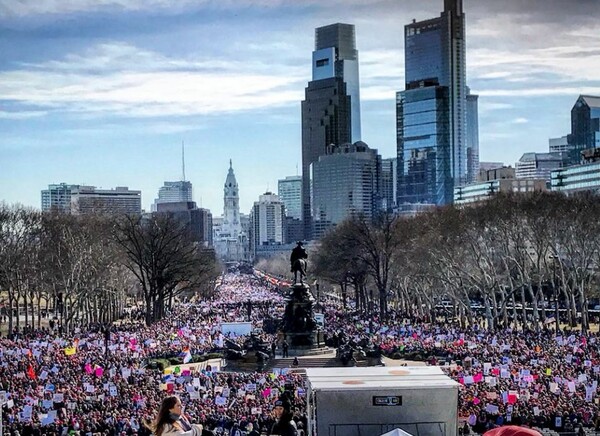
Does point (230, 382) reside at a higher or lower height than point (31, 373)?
lower

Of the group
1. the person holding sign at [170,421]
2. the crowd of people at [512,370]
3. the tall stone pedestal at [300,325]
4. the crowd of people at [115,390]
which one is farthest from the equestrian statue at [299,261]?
the person holding sign at [170,421]

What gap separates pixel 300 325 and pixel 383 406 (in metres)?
48.1

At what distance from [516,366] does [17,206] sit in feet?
246

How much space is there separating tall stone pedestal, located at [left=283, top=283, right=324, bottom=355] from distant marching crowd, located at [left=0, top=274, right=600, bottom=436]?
1.79 m

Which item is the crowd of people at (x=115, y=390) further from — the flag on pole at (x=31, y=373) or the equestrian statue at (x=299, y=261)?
the equestrian statue at (x=299, y=261)

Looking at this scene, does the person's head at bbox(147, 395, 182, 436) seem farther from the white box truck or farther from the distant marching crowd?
the white box truck

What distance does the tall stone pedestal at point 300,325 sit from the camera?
6059 centimetres

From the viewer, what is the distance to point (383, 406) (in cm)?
1365

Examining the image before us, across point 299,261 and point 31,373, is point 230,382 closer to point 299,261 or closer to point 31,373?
point 31,373

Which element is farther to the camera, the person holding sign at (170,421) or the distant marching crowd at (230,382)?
the distant marching crowd at (230,382)

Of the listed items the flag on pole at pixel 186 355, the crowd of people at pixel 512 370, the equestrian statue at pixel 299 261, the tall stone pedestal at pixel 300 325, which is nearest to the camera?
the crowd of people at pixel 512 370

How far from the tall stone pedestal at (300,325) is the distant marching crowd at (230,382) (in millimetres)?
1793

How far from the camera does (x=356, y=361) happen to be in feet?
180

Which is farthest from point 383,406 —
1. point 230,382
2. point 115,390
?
point 230,382
